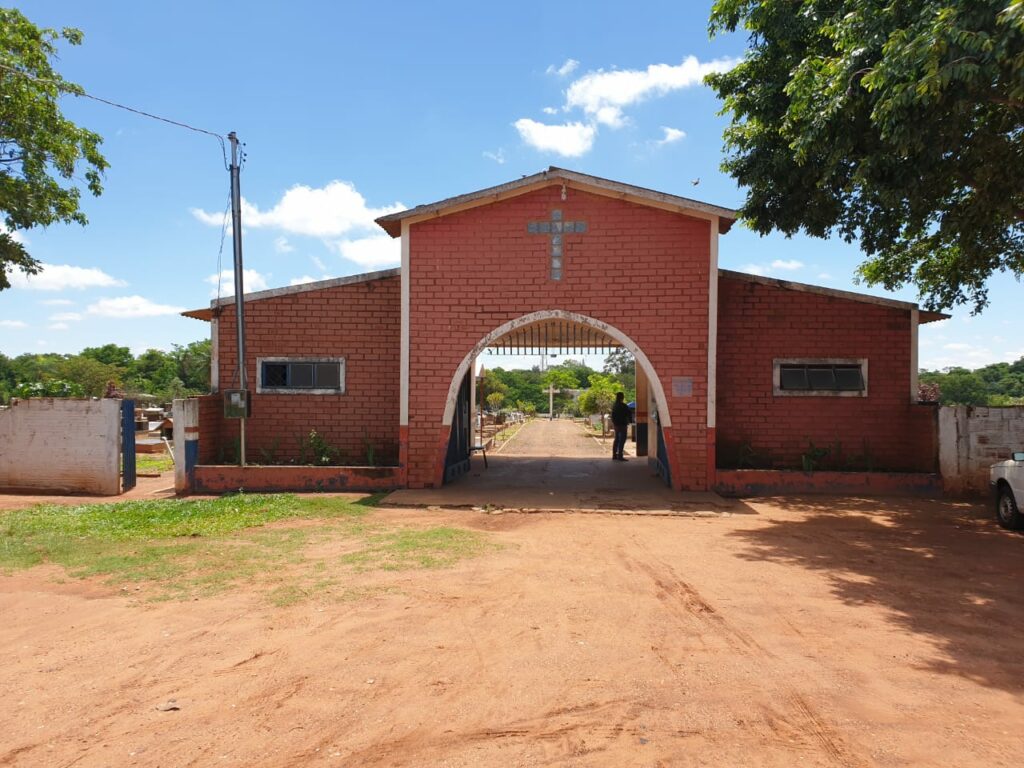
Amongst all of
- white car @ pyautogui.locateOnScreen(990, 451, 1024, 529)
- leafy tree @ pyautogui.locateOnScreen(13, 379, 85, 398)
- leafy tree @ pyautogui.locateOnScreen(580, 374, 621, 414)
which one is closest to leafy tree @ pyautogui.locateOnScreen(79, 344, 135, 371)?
leafy tree @ pyautogui.locateOnScreen(580, 374, 621, 414)

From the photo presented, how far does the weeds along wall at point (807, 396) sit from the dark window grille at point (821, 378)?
0.18 meters

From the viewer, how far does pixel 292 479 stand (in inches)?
437

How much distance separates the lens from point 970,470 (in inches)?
421

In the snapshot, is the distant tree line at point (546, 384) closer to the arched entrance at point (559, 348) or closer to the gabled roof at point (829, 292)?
the arched entrance at point (559, 348)

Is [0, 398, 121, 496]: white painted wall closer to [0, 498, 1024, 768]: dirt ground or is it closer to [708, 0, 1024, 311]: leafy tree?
[0, 498, 1024, 768]: dirt ground

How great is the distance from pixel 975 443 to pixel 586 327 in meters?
6.86

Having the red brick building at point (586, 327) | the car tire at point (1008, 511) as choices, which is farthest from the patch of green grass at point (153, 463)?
the car tire at point (1008, 511)

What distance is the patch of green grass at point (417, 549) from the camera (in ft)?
21.2

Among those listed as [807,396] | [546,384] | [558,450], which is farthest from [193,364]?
[807,396]

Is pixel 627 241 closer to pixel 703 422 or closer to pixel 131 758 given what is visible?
pixel 703 422

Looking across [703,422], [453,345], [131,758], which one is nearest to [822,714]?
[131,758]

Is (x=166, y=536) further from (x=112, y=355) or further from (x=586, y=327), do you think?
(x=112, y=355)

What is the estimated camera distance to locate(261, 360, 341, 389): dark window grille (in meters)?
12.0

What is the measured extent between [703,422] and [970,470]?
4547 mm
